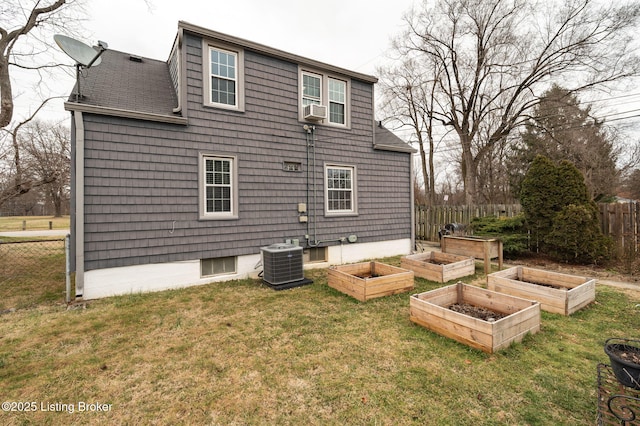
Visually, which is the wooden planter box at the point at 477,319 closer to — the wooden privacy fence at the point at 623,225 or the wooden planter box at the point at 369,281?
the wooden planter box at the point at 369,281

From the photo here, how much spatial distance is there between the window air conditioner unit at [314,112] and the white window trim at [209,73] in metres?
1.64

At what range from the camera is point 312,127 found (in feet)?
24.0

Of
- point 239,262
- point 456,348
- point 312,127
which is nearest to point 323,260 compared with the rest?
point 239,262

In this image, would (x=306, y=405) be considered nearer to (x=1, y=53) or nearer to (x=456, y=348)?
(x=456, y=348)

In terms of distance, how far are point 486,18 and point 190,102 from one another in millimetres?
15445

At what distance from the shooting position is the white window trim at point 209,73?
5934 mm

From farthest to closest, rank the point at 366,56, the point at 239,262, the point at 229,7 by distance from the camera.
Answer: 1. the point at 366,56
2. the point at 229,7
3. the point at 239,262

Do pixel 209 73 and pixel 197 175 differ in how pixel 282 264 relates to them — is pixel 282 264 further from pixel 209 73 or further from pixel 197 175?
pixel 209 73

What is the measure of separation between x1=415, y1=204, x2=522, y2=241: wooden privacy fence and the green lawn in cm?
559

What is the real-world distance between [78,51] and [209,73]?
7.48 ft

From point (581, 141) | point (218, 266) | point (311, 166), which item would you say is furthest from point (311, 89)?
point (581, 141)

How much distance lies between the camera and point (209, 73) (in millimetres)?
6004

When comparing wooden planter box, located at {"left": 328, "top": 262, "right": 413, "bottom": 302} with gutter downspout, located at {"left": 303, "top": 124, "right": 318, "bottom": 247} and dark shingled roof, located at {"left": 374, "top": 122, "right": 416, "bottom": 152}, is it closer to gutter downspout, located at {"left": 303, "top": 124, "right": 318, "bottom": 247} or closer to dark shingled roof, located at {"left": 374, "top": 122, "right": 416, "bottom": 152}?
gutter downspout, located at {"left": 303, "top": 124, "right": 318, "bottom": 247}

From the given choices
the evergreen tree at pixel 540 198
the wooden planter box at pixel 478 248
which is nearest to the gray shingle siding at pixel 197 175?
the wooden planter box at pixel 478 248
